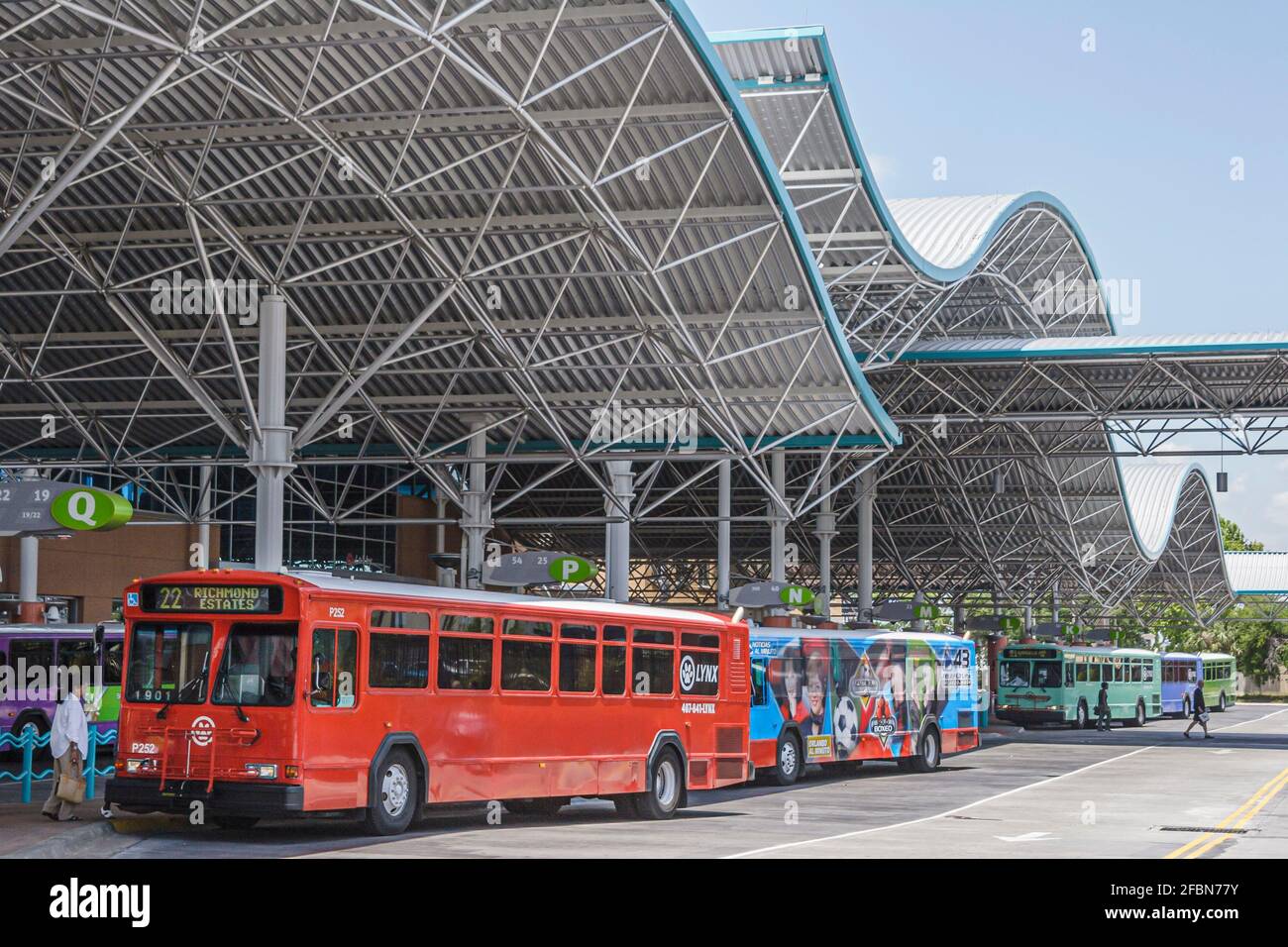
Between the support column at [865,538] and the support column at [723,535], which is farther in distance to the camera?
the support column at [865,538]

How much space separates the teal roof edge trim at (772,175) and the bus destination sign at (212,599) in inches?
421

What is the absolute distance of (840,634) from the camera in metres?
36.3

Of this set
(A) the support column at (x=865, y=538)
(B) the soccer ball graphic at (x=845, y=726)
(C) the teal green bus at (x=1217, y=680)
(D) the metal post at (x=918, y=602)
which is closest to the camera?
(B) the soccer ball graphic at (x=845, y=726)

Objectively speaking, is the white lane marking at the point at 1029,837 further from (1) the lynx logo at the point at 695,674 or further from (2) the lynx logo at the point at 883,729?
(2) the lynx logo at the point at 883,729

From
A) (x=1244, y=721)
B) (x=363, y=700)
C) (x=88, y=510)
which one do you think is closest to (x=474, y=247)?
(x=88, y=510)

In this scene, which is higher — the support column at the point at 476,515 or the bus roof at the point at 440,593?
the support column at the point at 476,515

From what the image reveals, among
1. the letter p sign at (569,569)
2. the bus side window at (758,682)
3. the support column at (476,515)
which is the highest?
the support column at (476,515)

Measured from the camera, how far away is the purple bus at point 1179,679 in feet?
245

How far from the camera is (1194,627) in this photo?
12875 centimetres

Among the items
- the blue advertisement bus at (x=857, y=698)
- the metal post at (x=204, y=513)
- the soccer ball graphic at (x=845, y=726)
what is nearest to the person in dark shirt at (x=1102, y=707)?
the blue advertisement bus at (x=857, y=698)

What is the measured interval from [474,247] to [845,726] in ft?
43.3

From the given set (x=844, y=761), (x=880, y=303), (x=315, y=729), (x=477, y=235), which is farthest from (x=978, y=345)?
(x=315, y=729)

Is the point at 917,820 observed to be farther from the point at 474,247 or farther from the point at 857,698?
the point at 857,698
